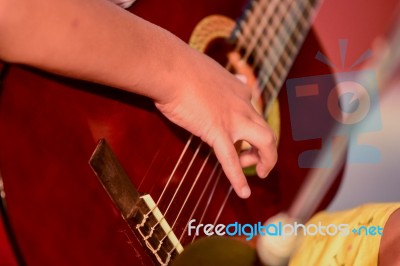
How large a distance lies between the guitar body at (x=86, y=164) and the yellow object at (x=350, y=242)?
140mm

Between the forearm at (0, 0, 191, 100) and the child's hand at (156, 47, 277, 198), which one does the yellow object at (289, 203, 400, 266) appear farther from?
the forearm at (0, 0, 191, 100)

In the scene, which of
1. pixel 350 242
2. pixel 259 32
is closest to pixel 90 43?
pixel 259 32

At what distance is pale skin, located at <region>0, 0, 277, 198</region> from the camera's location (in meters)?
0.36

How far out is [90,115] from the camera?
0.44 metres

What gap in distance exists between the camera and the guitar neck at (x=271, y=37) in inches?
25.0

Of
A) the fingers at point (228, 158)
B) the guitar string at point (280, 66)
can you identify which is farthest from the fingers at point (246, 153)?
the guitar string at point (280, 66)

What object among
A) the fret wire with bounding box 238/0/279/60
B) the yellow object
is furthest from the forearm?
the yellow object

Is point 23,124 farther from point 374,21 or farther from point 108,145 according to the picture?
point 374,21

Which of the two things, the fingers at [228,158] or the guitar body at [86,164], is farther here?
the fingers at [228,158]

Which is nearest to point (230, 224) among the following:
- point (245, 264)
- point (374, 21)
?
point (245, 264)

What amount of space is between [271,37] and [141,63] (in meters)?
0.28

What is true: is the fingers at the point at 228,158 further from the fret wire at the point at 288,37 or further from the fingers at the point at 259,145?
the fret wire at the point at 288,37

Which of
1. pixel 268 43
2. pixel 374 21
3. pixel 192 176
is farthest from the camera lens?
pixel 374 21

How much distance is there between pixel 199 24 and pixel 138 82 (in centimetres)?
16
